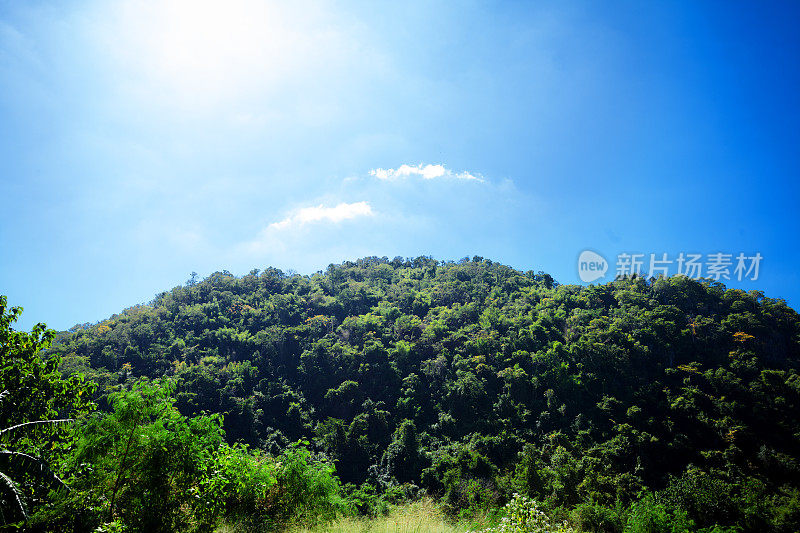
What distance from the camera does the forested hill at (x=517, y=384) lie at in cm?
2319

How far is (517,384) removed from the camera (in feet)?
107

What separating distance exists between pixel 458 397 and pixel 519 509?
96.1ft

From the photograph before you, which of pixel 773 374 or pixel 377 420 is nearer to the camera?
pixel 773 374

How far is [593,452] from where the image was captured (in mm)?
25422

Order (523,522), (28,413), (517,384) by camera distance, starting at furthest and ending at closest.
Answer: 1. (517,384)
2. (28,413)
3. (523,522)

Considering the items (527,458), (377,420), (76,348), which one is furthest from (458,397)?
(76,348)

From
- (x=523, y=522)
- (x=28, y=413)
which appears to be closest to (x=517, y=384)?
(x=523, y=522)

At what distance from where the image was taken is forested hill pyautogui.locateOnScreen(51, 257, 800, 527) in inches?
913

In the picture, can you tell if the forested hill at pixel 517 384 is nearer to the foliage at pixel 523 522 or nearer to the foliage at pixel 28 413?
the foliage at pixel 523 522

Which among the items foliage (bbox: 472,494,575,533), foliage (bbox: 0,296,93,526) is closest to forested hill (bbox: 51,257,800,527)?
foliage (bbox: 472,494,575,533)

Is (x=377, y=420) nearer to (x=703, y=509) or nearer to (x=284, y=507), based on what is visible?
(x=703, y=509)

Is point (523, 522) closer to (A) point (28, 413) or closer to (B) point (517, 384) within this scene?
(A) point (28, 413)

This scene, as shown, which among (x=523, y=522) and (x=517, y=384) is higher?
(x=517, y=384)

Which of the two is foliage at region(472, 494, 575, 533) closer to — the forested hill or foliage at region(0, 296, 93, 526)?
foliage at region(0, 296, 93, 526)
